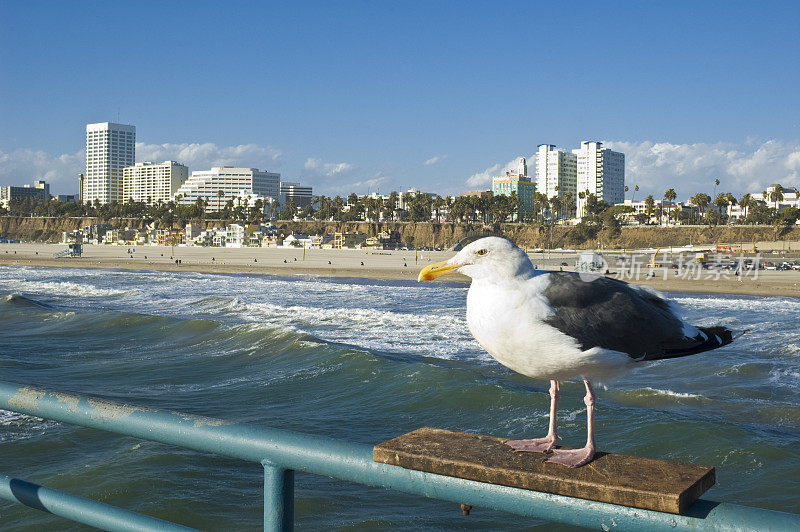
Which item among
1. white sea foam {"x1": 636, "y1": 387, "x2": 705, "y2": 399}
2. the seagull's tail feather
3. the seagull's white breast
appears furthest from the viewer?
white sea foam {"x1": 636, "y1": 387, "x2": 705, "y2": 399}

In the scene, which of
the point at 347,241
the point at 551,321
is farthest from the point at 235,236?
the point at 551,321

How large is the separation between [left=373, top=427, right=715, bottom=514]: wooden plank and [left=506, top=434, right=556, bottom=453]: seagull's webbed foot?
71 mm

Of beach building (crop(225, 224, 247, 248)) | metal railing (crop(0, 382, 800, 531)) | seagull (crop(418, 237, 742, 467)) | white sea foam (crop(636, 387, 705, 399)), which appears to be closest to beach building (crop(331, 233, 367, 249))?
beach building (crop(225, 224, 247, 248))

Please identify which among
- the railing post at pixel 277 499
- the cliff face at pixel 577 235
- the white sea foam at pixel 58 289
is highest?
the cliff face at pixel 577 235

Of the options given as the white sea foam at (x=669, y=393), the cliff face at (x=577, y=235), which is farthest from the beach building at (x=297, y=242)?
the white sea foam at (x=669, y=393)

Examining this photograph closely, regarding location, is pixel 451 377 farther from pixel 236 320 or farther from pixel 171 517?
pixel 236 320

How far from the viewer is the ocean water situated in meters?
7.91

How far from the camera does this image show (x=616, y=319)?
2592mm

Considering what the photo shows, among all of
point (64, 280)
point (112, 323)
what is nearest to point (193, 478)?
point (112, 323)

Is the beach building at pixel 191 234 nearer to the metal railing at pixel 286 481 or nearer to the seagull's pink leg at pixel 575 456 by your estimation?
the metal railing at pixel 286 481

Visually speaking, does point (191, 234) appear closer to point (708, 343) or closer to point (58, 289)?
point (58, 289)

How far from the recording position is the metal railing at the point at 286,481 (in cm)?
157

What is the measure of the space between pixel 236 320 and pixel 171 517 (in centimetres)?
1884

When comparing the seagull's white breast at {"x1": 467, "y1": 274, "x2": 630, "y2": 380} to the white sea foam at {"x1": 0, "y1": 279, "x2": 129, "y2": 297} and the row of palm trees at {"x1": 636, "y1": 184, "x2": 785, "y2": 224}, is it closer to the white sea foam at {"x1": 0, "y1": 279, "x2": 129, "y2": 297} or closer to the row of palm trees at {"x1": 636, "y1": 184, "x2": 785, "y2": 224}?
the white sea foam at {"x1": 0, "y1": 279, "x2": 129, "y2": 297}
